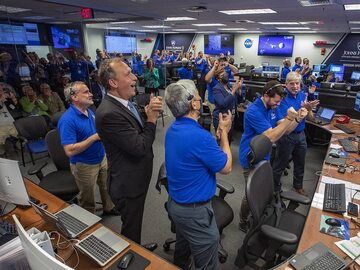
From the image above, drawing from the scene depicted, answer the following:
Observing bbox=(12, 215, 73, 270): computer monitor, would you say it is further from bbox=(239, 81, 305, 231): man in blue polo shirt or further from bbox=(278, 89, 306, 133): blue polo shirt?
bbox=(278, 89, 306, 133): blue polo shirt

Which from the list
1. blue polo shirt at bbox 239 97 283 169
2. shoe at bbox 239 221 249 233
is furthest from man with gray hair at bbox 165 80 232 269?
shoe at bbox 239 221 249 233

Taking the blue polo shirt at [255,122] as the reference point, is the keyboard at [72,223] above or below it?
below

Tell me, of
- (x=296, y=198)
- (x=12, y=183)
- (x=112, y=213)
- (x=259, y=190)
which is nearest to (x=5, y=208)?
(x=12, y=183)

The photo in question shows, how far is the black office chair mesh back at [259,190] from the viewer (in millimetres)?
1703

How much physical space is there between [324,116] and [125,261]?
4.20 m

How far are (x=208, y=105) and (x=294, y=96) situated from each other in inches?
95.9

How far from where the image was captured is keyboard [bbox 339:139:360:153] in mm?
2981

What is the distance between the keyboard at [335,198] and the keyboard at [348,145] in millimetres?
1062

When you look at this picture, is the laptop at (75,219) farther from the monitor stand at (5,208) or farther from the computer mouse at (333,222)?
the computer mouse at (333,222)

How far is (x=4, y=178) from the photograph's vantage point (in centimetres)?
158

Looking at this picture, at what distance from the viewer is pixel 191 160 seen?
1.44m

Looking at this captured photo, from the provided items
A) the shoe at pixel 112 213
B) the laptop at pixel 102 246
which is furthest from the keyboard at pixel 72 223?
the shoe at pixel 112 213

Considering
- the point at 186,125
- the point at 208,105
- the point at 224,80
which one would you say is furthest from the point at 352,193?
the point at 208,105

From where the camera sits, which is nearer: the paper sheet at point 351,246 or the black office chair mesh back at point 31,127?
the paper sheet at point 351,246
